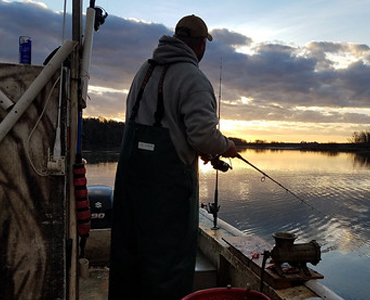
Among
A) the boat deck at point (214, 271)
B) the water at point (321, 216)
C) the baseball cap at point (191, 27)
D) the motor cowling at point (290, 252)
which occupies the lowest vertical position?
the water at point (321, 216)

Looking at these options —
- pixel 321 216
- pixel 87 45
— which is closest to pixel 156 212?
pixel 87 45

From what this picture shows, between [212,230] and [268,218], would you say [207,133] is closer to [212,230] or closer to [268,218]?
[212,230]

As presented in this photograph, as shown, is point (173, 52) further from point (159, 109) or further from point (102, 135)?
point (102, 135)

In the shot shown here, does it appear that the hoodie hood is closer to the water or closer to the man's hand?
the man's hand

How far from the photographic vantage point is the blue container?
1.98 m

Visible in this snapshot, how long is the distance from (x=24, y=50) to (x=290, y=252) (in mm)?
2102

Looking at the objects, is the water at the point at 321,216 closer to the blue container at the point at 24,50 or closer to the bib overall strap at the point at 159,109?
the bib overall strap at the point at 159,109

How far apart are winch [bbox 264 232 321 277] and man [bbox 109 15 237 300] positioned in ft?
2.19

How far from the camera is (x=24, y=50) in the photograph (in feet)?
6.51

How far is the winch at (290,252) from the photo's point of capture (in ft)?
7.96

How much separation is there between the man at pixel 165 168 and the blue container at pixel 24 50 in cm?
64

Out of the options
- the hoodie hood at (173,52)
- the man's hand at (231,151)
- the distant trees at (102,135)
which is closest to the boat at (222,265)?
the man's hand at (231,151)

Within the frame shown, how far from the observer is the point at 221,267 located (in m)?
3.45

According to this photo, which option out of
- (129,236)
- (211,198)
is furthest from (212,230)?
(211,198)
